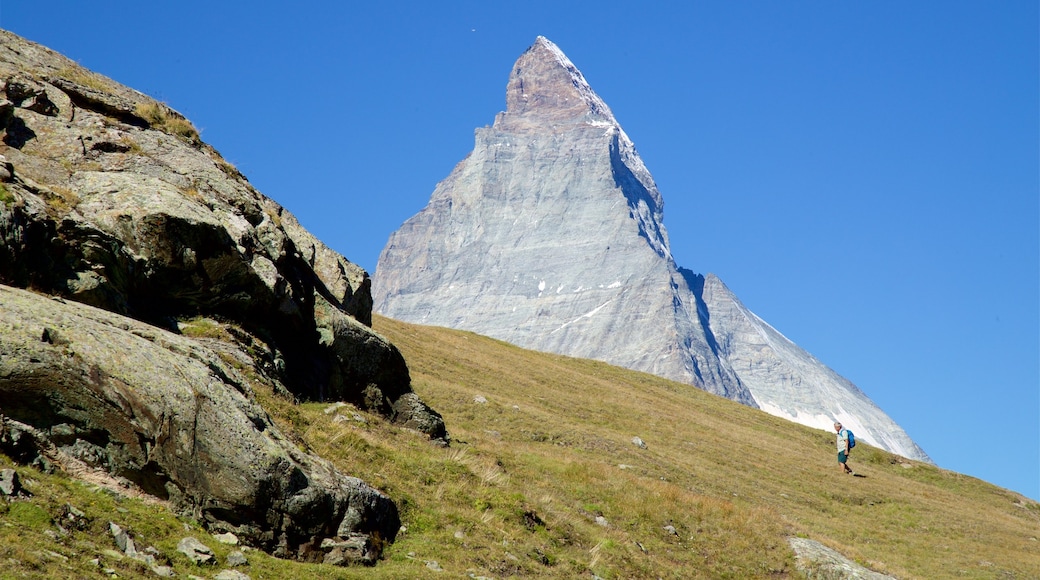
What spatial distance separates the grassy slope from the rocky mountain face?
0.94m

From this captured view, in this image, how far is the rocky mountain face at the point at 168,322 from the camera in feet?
47.1

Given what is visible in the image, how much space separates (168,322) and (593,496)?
14.4m

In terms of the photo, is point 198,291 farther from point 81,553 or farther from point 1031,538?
point 1031,538

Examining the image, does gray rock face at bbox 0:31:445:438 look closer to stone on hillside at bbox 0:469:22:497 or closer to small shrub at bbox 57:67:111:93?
small shrub at bbox 57:67:111:93

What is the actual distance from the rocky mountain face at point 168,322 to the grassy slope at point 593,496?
0.94 meters

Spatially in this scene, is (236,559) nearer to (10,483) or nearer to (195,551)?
(195,551)

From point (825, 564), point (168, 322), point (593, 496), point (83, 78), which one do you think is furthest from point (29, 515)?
point (825, 564)

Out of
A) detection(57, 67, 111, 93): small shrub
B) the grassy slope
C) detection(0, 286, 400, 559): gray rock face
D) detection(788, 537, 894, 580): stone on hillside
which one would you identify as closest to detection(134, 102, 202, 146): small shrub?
detection(57, 67, 111, 93): small shrub

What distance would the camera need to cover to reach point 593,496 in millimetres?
27812

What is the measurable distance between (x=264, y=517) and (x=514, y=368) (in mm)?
45442

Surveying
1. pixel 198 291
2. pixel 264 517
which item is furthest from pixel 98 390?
pixel 198 291

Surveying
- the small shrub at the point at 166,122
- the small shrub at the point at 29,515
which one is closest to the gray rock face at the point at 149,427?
the small shrub at the point at 29,515

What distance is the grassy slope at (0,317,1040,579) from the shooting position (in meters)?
16.2

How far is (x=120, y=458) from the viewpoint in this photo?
14.4m
